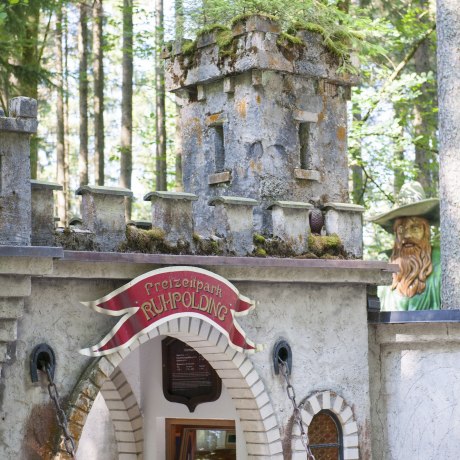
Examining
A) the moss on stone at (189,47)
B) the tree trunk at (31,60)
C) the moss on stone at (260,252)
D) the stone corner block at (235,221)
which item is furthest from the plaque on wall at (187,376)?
the tree trunk at (31,60)

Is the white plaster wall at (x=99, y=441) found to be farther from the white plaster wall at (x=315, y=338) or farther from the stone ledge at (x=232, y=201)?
the stone ledge at (x=232, y=201)

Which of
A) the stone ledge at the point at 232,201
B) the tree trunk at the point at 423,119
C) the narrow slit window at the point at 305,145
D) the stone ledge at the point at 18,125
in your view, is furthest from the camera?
the tree trunk at the point at 423,119

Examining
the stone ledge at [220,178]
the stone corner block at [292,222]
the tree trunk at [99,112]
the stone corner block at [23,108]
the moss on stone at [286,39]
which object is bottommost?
the stone corner block at [292,222]

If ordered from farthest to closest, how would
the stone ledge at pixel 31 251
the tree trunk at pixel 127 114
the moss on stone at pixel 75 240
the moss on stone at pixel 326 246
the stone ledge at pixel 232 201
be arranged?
the tree trunk at pixel 127 114
the moss on stone at pixel 326 246
the stone ledge at pixel 232 201
the moss on stone at pixel 75 240
the stone ledge at pixel 31 251

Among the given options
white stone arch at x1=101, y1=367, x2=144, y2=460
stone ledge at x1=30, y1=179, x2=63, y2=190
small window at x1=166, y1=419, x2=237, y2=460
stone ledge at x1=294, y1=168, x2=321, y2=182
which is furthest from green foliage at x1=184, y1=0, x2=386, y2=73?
small window at x1=166, y1=419, x2=237, y2=460

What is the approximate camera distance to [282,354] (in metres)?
12.2

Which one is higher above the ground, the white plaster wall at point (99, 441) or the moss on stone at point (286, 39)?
the moss on stone at point (286, 39)

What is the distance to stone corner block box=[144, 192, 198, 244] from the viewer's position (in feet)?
36.3

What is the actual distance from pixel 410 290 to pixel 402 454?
3.85 metres

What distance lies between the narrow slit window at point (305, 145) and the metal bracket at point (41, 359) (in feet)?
15.0

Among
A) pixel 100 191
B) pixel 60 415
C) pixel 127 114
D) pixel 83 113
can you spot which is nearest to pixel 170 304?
pixel 100 191

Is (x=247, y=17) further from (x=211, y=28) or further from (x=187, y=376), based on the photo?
(x=187, y=376)

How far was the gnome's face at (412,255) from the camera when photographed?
16.5 meters

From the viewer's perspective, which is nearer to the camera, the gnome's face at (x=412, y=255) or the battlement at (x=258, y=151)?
the battlement at (x=258, y=151)
